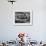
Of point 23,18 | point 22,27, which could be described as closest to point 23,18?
point 23,18

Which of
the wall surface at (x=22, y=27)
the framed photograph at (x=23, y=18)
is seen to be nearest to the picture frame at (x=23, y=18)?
the framed photograph at (x=23, y=18)

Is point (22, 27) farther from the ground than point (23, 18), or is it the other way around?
point (23, 18)

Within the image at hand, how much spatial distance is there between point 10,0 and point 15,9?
34cm

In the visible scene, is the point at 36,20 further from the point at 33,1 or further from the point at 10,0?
the point at 10,0

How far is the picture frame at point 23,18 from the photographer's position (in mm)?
4562

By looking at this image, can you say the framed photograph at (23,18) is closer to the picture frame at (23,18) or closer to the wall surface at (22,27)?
the picture frame at (23,18)

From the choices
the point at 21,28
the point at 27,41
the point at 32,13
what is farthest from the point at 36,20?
the point at 27,41

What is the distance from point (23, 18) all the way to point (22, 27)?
30 centimetres

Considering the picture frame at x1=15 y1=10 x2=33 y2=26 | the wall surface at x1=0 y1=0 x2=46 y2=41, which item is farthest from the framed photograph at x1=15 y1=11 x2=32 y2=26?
the wall surface at x1=0 y1=0 x2=46 y2=41

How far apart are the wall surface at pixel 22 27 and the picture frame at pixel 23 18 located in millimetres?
103

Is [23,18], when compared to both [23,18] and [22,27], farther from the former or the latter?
[22,27]

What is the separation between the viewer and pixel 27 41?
4.04m

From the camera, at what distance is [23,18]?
4.59m

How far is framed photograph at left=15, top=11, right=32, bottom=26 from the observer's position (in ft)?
15.0
